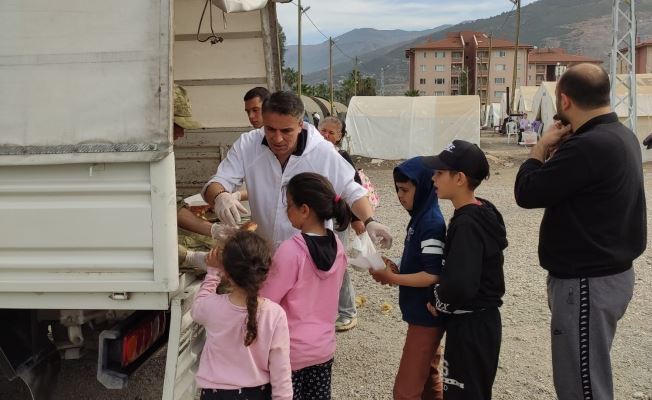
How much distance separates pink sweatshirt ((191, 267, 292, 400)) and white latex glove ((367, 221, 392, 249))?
0.77m

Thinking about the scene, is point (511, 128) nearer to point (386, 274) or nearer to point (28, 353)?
point (386, 274)

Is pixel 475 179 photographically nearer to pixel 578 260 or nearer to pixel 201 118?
pixel 578 260

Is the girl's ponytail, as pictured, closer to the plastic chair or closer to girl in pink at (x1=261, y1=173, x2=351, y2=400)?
girl in pink at (x1=261, y1=173, x2=351, y2=400)

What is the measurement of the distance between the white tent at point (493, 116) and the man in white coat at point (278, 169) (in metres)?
48.7

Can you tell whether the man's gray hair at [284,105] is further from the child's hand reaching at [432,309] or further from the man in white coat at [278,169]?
the child's hand reaching at [432,309]

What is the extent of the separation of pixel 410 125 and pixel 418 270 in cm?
1838

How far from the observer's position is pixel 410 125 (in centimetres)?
2095

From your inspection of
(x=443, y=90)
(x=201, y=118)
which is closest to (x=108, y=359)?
(x=201, y=118)

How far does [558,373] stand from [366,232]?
107 centimetres

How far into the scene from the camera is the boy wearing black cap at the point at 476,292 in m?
2.73

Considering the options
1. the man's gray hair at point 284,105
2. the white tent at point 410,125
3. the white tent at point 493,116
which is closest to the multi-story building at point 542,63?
the white tent at point 493,116

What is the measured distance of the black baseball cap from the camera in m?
2.76

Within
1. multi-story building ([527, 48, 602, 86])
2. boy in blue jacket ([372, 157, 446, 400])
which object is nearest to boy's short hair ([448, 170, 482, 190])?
boy in blue jacket ([372, 157, 446, 400])

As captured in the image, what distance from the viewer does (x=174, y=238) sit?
258 centimetres
